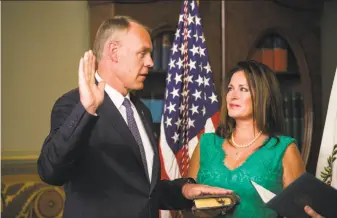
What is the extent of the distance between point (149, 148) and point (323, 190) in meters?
0.61

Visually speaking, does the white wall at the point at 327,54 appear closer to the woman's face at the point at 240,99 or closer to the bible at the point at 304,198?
the woman's face at the point at 240,99

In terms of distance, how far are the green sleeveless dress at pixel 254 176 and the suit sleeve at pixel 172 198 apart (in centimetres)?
15

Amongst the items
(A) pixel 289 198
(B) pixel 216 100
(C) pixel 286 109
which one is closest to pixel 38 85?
(B) pixel 216 100

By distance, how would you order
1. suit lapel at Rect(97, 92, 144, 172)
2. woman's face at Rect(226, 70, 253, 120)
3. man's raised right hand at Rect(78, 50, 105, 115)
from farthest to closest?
woman's face at Rect(226, 70, 253, 120) < suit lapel at Rect(97, 92, 144, 172) < man's raised right hand at Rect(78, 50, 105, 115)

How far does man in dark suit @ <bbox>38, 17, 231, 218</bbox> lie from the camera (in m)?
1.40

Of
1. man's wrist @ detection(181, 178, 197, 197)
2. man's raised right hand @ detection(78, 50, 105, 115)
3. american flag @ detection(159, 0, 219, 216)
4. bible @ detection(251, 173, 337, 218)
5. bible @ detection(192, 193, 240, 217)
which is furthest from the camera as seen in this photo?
american flag @ detection(159, 0, 219, 216)

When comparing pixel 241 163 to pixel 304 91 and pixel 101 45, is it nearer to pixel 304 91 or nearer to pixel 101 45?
pixel 101 45

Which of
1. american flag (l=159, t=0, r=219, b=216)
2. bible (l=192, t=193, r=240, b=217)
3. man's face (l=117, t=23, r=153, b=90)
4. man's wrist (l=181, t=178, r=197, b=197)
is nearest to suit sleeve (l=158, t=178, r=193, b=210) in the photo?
man's wrist (l=181, t=178, r=197, b=197)

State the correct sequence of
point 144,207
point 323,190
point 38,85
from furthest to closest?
point 38,85
point 144,207
point 323,190

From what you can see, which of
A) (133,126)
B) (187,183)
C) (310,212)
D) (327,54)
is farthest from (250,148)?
(327,54)

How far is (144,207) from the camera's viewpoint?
5.50 feet

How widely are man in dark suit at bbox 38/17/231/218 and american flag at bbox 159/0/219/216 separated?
106 centimetres

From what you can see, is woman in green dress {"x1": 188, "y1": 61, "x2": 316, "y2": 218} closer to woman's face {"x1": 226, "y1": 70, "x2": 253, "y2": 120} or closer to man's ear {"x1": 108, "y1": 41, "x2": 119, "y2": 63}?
woman's face {"x1": 226, "y1": 70, "x2": 253, "y2": 120}

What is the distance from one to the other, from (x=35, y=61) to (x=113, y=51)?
1.91 metres
